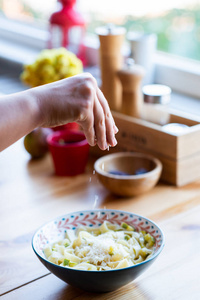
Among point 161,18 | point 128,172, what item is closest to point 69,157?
point 128,172

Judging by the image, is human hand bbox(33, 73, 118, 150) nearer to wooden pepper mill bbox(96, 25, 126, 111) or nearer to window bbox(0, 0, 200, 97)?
wooden pepper mill bbox(96, 25, 126, 111)

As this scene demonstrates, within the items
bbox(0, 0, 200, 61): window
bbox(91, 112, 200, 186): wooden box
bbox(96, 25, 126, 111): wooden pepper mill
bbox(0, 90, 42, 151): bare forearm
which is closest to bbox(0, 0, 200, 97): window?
bbox(0, 0, 200, 61): window

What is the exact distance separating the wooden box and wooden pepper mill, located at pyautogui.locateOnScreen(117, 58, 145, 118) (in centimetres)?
8

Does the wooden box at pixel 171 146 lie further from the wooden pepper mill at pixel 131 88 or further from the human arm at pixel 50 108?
the human arm at pixel 50 108

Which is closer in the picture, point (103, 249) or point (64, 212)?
point (103, 249)

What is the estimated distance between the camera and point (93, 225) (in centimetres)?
112

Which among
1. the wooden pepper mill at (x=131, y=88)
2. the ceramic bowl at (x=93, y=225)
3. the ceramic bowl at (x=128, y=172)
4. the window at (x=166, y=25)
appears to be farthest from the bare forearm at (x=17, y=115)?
the window at (x=166, y=25)

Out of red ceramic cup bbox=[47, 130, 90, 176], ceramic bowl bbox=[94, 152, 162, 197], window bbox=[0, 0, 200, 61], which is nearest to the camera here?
ceramic bowl bbox=[94, 152, 162, 197]

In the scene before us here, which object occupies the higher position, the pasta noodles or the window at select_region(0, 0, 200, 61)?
the window at select_region(0, 0, 200, 61)

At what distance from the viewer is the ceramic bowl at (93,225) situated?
88 centimetres

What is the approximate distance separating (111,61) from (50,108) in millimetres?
757

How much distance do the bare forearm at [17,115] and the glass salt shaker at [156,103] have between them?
648mm

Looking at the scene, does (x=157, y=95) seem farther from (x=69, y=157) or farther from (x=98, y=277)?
(x=98, y=277)

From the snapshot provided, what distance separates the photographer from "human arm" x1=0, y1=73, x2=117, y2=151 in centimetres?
90
